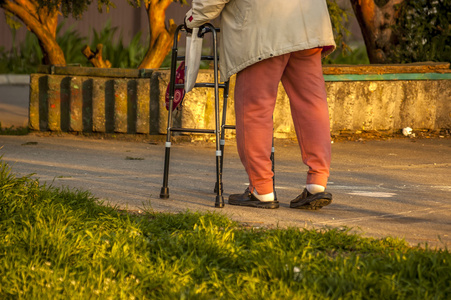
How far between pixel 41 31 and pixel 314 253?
7029 mm

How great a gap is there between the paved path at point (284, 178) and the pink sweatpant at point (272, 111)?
0.28 m

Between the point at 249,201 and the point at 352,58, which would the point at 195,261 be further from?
the point at 352,58

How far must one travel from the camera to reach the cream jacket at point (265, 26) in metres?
4.89

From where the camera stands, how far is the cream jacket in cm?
489

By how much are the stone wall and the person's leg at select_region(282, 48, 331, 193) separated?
139 inches

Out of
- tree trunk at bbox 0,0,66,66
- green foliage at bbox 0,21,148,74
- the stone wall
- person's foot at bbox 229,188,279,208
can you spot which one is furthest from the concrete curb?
person's foot at bbox 229,188,279,208

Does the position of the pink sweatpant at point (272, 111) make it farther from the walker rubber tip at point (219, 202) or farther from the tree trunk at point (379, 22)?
the tree trunk at point (379, 22)

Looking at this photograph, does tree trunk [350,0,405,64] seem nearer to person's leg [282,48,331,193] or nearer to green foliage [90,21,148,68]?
person's leg [282,48,331,193]

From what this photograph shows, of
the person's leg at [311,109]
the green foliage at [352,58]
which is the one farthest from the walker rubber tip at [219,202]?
the green foliage at [352,58]

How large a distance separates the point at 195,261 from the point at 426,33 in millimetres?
7560

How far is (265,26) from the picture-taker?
491 cm

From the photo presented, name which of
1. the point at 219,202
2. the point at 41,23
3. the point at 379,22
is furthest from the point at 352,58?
the point at 219,202

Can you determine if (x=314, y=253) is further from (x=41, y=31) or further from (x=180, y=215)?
(x=41, y=31)

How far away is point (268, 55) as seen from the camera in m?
4.87
